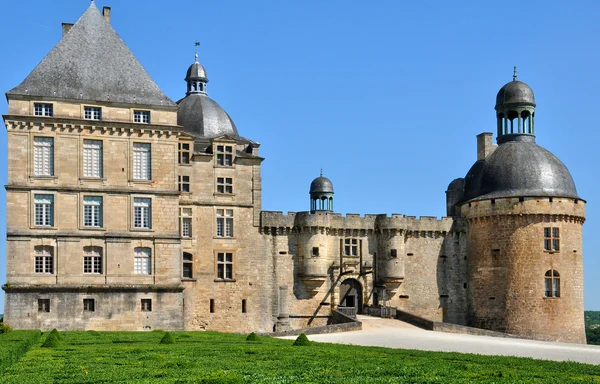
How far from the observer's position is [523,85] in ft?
189

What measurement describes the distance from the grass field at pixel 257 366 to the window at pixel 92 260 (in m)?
12.4

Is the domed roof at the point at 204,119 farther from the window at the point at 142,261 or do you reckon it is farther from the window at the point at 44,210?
the window at the point at 44,210

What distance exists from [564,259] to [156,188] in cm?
2542

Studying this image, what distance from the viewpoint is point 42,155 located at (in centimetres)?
4375

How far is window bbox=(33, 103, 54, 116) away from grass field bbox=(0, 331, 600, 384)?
15.6m

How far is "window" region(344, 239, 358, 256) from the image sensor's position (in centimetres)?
5438

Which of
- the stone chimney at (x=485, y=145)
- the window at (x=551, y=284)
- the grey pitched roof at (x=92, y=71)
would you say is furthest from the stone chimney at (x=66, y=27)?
the window at (x=551, y=284)

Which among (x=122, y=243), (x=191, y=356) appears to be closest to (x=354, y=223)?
(x=122, y=243)

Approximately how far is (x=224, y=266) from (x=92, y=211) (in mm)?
9086

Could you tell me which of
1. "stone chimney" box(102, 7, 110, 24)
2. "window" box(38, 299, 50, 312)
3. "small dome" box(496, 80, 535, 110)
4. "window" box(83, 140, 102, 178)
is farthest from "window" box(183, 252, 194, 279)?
"small dome" box(496, 80, 535, 110)

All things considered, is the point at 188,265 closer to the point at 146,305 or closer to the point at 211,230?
the point at 211,230

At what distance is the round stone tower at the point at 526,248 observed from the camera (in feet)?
174

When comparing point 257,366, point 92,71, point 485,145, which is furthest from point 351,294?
point 257,366

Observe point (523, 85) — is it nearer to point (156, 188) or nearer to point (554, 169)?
point (554, 169)
